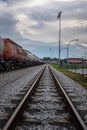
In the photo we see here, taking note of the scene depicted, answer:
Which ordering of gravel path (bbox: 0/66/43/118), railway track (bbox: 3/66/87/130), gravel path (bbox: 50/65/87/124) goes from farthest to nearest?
gravel path (bbox: 0/66/43/118) < gravel path (bbox: 50/65/87/124) < railway track (bbox: 3/66/87/130)

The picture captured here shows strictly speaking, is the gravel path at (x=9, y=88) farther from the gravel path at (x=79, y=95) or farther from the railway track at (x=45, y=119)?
the gravel path at (x=79, y=95)

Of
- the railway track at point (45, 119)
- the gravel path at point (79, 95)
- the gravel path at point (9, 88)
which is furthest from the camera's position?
the gravel path at point (9, 88)

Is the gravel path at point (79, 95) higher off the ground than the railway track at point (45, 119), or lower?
lower

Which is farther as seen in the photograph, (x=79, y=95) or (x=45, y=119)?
(x=79, y=95)

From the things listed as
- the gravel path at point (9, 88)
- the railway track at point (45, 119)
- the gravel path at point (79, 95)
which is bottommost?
the gravel path at point (79, 95)

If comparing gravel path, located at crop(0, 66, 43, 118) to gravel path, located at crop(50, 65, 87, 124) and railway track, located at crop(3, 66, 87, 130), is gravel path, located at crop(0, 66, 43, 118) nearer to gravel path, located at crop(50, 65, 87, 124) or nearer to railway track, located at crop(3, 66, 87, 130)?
railway track, located at crop(3, 66, 87, 130)

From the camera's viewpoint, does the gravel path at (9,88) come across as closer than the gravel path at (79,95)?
No

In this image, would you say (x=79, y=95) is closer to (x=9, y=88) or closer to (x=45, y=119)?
(x=9, y=88)

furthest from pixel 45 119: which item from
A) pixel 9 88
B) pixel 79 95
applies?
pixel 9 88

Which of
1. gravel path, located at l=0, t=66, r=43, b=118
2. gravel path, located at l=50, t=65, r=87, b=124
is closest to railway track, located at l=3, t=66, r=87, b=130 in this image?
gravel path, located at l=50, t=65, r=87, b=124

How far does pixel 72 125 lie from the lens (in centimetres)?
672

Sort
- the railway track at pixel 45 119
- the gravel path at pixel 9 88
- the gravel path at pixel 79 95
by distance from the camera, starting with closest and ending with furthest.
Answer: the railway track at pixel 45 119 → the gravel path at pixel 79 95 → the gravel path at pixel 9 88

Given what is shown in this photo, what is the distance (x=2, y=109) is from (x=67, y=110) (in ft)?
6.06

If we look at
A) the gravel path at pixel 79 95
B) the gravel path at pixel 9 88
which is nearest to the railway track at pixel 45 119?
the gravel path at pixel 79 95
